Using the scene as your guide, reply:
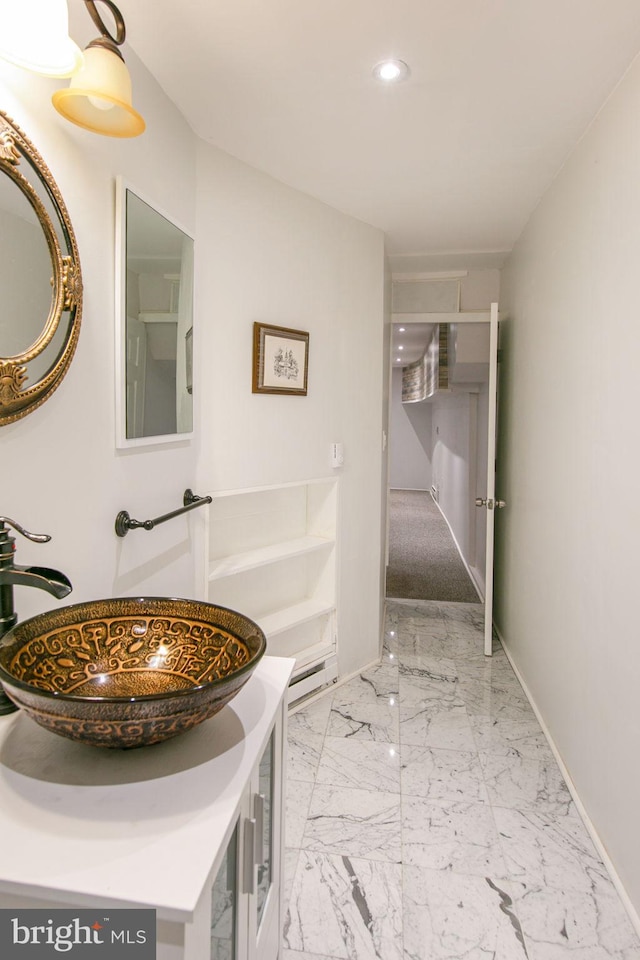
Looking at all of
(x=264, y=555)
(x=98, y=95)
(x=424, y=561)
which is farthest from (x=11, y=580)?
(x=424, y=561)

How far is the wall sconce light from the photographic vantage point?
42.2 inches

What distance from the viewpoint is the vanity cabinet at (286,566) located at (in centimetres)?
243

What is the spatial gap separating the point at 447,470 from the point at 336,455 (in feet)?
16.2

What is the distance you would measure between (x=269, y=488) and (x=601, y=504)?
1.27 meters

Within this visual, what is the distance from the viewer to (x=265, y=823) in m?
1.06

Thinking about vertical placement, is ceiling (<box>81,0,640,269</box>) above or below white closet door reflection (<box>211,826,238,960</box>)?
above

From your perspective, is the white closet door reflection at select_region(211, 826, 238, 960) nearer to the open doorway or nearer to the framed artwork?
the framed artwork

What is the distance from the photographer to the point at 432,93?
1802 millimetres

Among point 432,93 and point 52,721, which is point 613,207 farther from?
point 52,721

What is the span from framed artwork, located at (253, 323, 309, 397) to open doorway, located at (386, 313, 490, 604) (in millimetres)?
1496

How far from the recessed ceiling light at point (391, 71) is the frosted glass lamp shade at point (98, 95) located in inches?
33.6

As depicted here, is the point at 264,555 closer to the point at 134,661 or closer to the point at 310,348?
the point at 310,348
